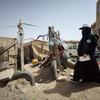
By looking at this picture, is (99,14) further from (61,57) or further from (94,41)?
(94,41)

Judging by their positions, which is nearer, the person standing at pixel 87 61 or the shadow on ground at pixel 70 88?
the shadow on ground at pixel 70 88

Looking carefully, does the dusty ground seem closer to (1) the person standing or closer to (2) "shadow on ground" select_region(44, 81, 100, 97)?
(2) "shadow on ground" select_region(44, 81, 100, 97)

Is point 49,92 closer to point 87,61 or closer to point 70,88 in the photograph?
point 70,88

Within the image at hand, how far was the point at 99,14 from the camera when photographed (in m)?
17.9

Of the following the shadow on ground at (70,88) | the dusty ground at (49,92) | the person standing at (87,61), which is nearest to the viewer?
the dusty ground at (49,92)

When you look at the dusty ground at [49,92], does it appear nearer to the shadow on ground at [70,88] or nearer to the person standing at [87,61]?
the shadow on ground at [70,88]

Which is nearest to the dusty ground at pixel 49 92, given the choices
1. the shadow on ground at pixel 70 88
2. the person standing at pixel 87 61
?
the shadow on ground at pixel 70 88

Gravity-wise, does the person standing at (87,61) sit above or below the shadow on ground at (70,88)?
above

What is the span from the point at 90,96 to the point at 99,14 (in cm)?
1453

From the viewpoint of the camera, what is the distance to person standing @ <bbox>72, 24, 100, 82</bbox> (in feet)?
18.4

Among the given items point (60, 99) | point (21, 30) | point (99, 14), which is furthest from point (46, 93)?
point (99, 14)

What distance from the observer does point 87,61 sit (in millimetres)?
5695

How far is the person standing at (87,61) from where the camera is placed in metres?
5.60

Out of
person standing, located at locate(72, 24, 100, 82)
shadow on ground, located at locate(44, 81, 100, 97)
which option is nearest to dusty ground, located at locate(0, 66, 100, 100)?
shadow on ground, located at locate(44, 81, 100, 97)
